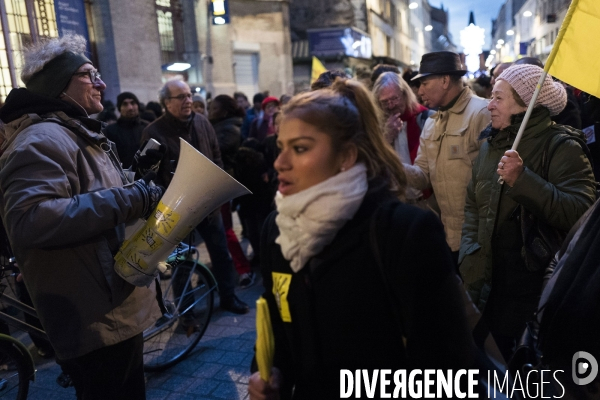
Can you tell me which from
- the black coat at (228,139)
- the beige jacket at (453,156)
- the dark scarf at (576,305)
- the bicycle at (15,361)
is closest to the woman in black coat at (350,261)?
the dark scarf at (576,305)

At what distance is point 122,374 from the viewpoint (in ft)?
8.20

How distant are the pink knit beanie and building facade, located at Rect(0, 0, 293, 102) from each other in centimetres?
451

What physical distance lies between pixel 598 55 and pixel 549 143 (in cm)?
52

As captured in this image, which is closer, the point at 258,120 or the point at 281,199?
the point at 281,199

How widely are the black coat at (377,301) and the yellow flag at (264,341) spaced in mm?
79

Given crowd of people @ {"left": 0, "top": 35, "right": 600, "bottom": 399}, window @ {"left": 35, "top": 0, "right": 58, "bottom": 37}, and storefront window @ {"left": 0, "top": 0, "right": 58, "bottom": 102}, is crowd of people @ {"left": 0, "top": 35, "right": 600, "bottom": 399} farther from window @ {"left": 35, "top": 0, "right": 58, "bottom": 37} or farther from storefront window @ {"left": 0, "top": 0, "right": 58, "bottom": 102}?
window @ {"left": 35, "top": 0, "right": 58, "bottom": 37}

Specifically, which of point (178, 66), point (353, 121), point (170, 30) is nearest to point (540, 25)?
point (170, 30)

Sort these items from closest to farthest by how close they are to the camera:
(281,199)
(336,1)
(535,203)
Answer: (281,199), (535,203), (336,1)

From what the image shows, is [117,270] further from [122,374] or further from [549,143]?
[549,143]

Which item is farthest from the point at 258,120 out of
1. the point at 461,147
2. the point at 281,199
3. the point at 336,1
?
the point at 336,1

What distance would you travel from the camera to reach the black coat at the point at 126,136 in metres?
6.14

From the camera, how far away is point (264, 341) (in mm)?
1572

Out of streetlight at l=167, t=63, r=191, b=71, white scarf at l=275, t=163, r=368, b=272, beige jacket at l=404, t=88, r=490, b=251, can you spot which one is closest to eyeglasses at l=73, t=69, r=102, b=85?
white scarf at l=275, t=163, r=368, b=272

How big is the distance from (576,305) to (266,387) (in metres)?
1.16
